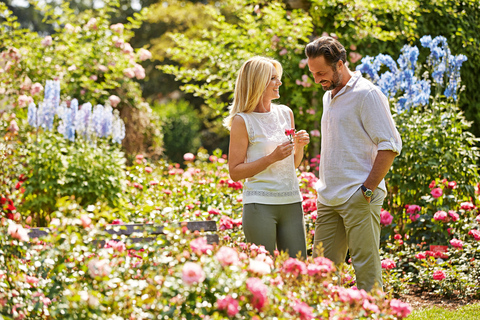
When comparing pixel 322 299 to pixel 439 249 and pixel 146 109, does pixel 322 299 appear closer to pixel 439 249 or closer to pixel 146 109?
pixel 439 249

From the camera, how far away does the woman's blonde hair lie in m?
2.61

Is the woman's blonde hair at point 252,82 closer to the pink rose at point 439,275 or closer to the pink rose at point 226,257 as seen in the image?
the pink rose at point 226,257

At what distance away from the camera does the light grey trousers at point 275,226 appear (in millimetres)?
2551

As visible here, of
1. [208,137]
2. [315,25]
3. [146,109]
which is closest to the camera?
[315,25]

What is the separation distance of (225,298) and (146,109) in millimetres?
7379

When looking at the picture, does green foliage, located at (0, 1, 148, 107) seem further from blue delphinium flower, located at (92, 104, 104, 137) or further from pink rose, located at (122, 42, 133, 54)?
blue delphinium flower, located at (92, 104, 104, 137)

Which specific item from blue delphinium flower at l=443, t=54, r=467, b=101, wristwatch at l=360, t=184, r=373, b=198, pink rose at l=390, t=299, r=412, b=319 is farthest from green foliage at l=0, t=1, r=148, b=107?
pink rose at l=390, t=299, r=412, b=319

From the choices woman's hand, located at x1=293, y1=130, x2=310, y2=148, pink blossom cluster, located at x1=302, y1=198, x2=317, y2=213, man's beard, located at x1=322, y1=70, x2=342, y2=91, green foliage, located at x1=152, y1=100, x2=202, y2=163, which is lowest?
green foliage, located at x1=152, y1=100, x2=202, y2=163

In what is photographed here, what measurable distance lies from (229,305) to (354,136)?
1354 mm

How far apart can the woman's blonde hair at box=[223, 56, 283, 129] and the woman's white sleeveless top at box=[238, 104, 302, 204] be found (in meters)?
0.07

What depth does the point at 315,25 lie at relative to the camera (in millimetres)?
6918

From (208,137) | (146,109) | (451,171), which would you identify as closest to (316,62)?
(451,171)

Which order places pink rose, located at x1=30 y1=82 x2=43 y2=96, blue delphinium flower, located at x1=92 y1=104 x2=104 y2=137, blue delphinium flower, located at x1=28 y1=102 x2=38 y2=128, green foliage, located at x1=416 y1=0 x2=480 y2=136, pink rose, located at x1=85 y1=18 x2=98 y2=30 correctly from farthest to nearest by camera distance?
pink rose, located at x1=85 y1=18 x2=98 y2=30 < green foliage, located at x1=416 y1=0 x2=480 y2=136 < pink rose, located at x1=30 y1=82 x2=43 y2=96 < blue delphinium flower, located at x1=92 y1=104 x2=104 y2=137 < blue delphinium flower, located at x1=28 y1=102 x2=38 y2=128

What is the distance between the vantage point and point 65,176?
4910mm
